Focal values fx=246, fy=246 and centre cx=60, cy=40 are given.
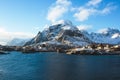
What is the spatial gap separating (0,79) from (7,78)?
3.33 metres

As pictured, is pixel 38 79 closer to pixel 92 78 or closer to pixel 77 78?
pixel 77 78

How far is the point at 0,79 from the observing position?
8350 cm

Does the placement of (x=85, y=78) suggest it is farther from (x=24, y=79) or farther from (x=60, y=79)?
(x=24, y=79)

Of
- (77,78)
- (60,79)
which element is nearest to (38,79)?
(60,79)

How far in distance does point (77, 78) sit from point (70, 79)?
353 cm

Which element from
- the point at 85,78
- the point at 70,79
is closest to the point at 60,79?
the point at 70,79

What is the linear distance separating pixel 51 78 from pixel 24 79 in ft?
30.6

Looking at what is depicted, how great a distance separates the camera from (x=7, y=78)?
8631cm

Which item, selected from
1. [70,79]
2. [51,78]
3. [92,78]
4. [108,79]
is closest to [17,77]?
[51,78]

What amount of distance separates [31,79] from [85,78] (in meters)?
19.0

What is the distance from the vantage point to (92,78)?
86.8 metres

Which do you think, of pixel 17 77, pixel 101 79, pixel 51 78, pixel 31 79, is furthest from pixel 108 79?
pixel 17 77

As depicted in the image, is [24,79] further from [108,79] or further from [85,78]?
[108,79]

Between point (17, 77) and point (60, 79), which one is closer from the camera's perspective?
point (60, 79)
